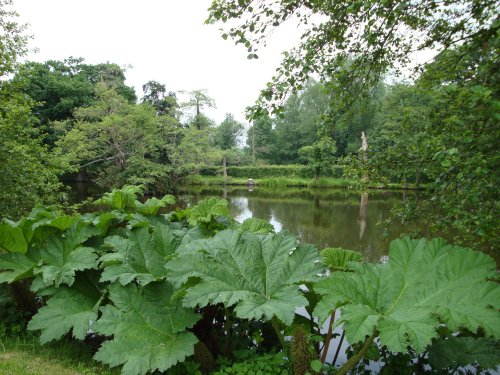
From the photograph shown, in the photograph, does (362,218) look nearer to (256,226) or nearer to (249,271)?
(256,226)

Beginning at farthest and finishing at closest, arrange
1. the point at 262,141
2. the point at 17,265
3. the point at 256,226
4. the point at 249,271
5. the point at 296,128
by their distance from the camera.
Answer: the point at 262,141 → the point at 296,128 → the point at 256,226 → the point at 17,265 → the point at 249,271

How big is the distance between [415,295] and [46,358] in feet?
8.05

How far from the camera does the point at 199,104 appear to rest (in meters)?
26.9

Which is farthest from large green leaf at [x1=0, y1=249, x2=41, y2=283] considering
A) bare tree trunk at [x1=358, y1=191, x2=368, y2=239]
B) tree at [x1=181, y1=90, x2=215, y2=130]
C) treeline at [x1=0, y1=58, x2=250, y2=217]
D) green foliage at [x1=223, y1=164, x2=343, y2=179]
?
green foliage at [x1=223, y1=164, x2=343, y2=179]

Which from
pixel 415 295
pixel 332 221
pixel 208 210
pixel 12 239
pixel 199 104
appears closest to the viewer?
pixel 415 295

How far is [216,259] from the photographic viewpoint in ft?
6.74

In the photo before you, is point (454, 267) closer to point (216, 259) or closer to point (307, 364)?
point (307, 364)

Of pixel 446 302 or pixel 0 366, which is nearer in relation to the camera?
pixel 446 302

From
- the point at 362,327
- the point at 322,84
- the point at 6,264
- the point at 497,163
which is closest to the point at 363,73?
the point at 322,84

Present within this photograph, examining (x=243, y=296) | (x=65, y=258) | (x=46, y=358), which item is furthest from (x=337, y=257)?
(x=46, y=358)

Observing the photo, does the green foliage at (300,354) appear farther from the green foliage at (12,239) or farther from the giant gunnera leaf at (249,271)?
the green foliage at (12,239)

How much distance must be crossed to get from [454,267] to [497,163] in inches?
32.6

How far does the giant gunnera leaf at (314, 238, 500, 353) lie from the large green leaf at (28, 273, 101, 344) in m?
1.61

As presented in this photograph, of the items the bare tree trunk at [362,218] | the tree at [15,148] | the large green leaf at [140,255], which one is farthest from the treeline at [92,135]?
the bare tree trunk at [362,218]
